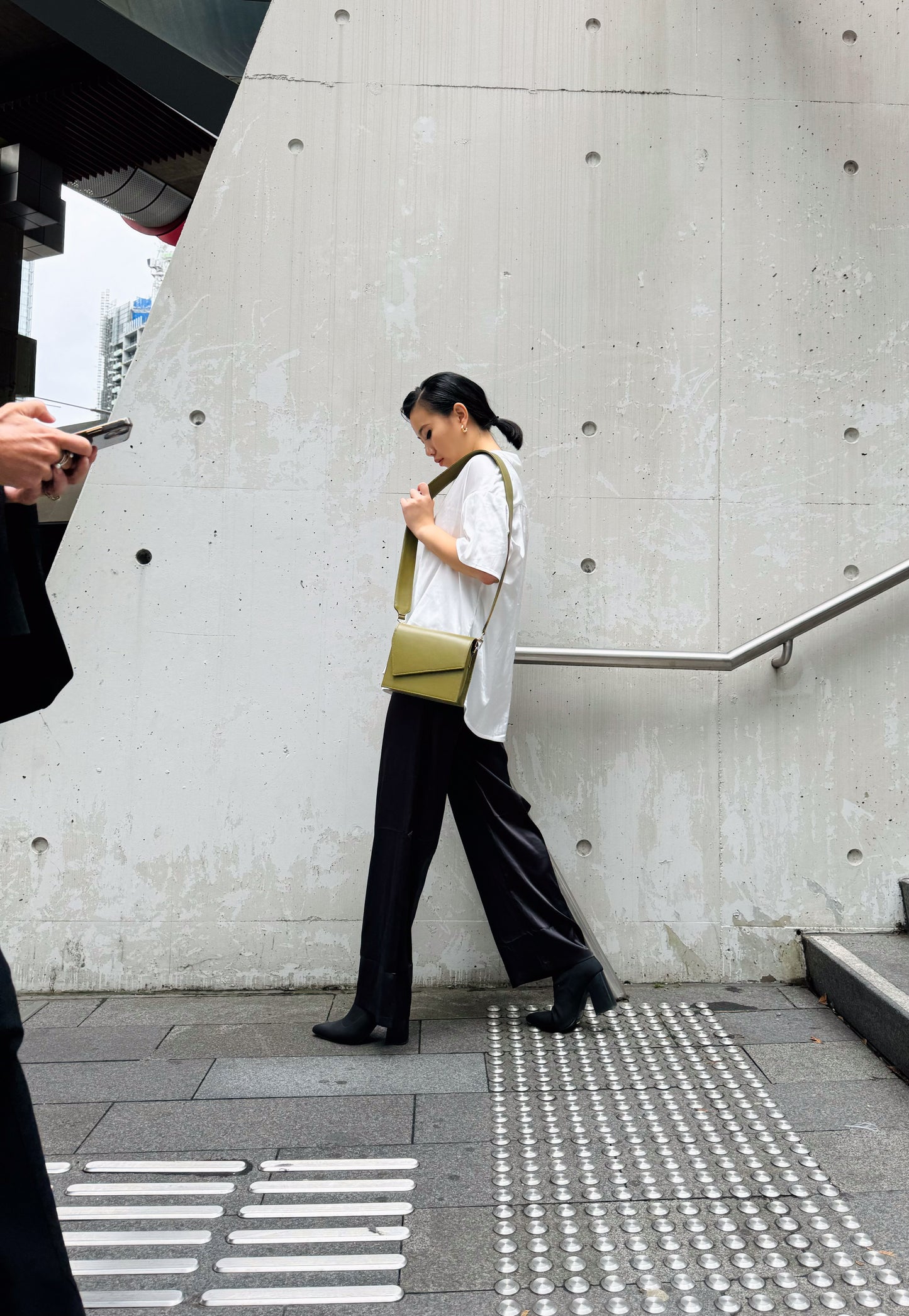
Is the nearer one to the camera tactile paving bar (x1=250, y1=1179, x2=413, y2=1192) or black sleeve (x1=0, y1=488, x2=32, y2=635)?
black sleeve (x1=0, y1=488, x2=32, y2=635)

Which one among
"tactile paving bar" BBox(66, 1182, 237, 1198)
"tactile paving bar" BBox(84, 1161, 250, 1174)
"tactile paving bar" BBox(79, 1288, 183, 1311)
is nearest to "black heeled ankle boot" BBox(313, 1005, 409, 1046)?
"tactile paving bar" BBox(84, 1161, 250, 1174)

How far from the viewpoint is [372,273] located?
3295 mm

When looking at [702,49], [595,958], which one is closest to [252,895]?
[595,958]

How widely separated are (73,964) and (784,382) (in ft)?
9.59

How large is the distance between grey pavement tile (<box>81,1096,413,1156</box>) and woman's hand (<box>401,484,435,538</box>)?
143 cm

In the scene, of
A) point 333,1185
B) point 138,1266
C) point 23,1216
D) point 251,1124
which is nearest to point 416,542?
point 251,1124

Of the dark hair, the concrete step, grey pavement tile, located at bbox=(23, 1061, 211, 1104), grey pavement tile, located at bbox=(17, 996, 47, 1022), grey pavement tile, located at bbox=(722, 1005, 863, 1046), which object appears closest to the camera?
grey pavement tile, located at bbox=(23, 1061, 211, 1104)

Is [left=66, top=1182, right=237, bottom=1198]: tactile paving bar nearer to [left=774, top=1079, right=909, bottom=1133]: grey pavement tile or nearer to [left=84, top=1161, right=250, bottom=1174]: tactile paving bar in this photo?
[left=84, top=1161, right=250, bottom=1174]: tactile paving bar

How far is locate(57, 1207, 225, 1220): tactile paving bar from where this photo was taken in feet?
6.01

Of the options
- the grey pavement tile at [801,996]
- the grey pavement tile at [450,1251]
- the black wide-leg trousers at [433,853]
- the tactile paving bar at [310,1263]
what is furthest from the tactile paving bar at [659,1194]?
the grey pavement tile at [801,996]

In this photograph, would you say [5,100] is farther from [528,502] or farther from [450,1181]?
[450,1181]

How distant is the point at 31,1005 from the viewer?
308 centimetres

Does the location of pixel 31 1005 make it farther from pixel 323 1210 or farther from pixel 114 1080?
pixel 323 1210

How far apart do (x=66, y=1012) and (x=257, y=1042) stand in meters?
0.66
